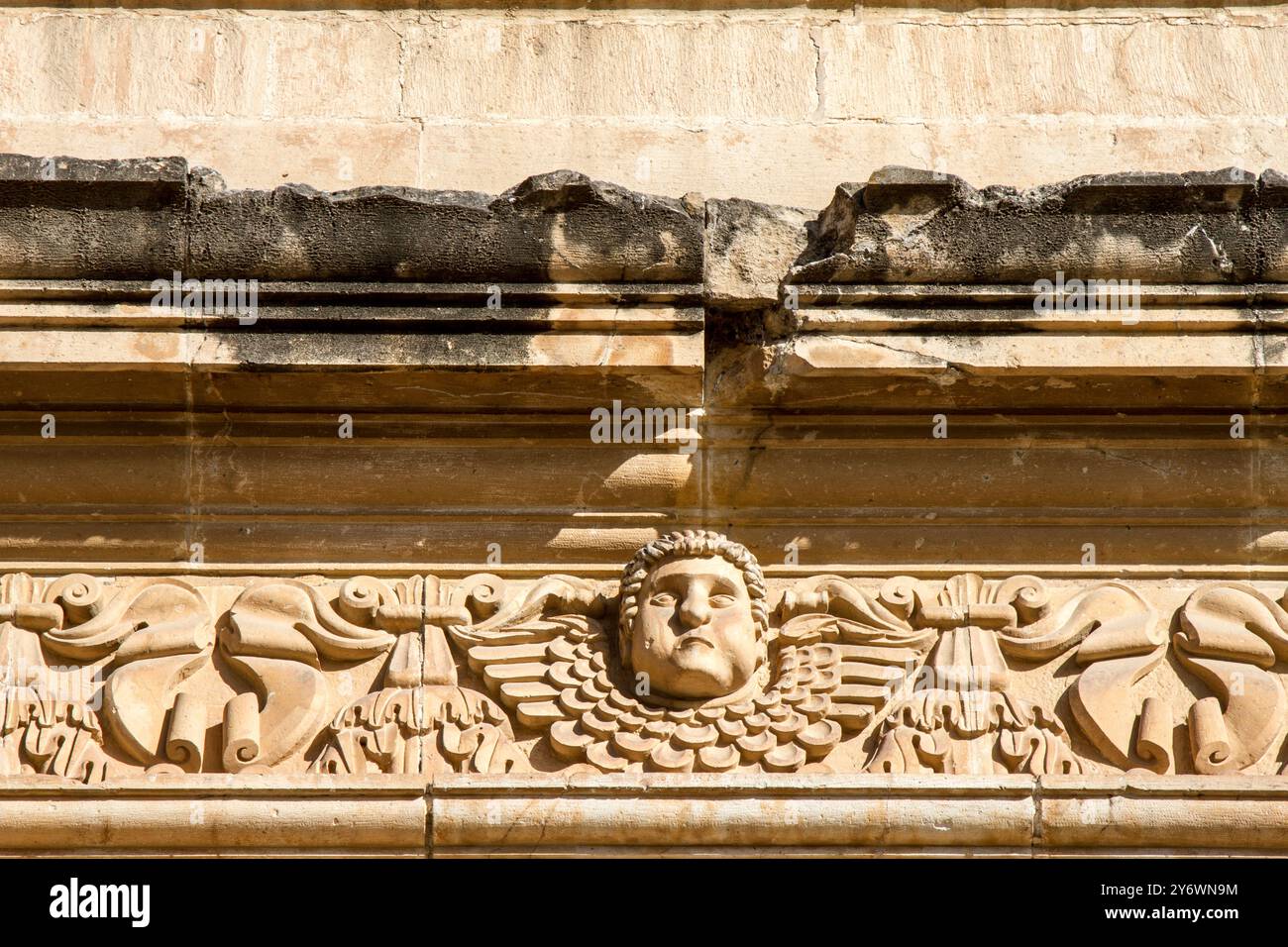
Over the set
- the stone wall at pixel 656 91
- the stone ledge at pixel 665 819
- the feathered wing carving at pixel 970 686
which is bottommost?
the stone ledge at pixel 665 819

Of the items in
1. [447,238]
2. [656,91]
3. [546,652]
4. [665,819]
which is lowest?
[665,819]

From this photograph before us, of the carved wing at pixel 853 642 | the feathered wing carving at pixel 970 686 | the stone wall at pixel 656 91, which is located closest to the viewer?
the feathered wing carving at pixel 970 686

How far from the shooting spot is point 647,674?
15.0 ft

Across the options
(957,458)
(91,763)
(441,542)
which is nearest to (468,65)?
(441,542)

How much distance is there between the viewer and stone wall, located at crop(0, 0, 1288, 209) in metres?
5.25

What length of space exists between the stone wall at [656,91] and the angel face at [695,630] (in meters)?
1.10

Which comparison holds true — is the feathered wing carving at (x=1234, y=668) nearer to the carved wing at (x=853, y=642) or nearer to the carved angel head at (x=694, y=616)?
the carved wing at (x=853, y=642)

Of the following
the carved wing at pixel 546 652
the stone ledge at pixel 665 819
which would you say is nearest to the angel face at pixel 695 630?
the carved wing at pixel 546 652

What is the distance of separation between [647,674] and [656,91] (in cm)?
165

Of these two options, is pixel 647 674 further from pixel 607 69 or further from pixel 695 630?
pixel 607 69

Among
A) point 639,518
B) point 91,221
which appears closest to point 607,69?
point 639,518

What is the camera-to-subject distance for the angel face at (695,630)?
4.54m

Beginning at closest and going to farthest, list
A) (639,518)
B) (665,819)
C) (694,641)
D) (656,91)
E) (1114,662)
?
(665,819), (694,641), (1114,662), (639,518), (656,91)

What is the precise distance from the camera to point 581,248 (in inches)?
185
